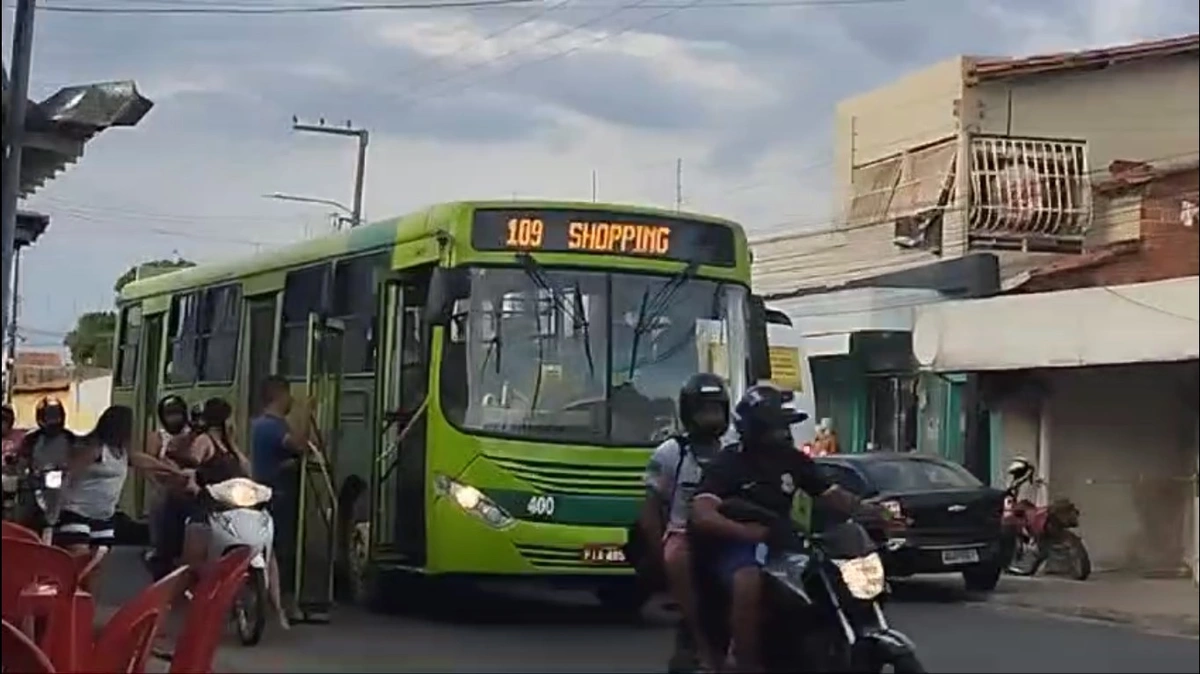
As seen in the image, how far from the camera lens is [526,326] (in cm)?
909

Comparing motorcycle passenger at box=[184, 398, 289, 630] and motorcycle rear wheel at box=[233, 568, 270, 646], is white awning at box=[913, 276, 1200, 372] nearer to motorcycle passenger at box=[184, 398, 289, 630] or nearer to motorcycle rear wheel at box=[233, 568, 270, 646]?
motorcycle rear wheel at box=[233, 568, 270, 646]

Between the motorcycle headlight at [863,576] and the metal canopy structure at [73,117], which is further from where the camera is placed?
the metal canopy structure at [73,117]

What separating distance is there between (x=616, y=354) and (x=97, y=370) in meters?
13.0

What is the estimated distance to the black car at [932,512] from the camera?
612cm

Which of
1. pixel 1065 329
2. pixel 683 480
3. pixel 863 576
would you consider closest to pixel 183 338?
pixel 683 480

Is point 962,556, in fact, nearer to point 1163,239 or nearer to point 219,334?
point 1163,239

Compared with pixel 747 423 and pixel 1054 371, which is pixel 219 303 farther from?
pixel 1054 371

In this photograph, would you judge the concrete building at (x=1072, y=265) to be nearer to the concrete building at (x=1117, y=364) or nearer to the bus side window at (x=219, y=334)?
the concrete building at (x=1117, y=364)

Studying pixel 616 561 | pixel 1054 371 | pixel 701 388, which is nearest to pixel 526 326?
pixel 616 561

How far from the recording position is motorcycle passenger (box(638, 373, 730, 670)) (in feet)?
19.2

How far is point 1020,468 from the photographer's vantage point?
5.25m

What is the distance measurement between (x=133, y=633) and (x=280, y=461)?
95 centimetres

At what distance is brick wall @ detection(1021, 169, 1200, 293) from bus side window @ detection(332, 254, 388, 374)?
4.95 metres

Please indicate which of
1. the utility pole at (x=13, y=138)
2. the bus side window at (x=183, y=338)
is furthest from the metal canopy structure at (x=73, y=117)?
the bus side window at (x=183, y=338)
